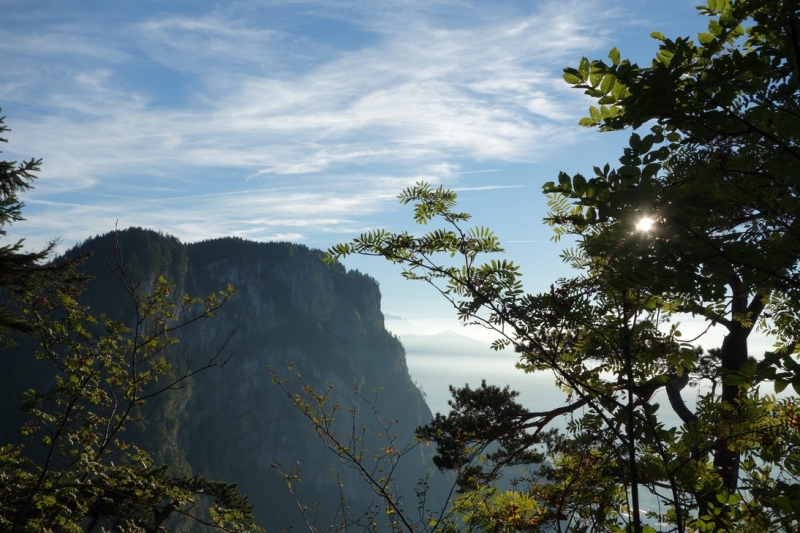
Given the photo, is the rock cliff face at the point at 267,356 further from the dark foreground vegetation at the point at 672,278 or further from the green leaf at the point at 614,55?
the green leaf at the point at 614,55

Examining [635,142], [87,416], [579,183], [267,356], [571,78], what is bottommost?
[267,356]

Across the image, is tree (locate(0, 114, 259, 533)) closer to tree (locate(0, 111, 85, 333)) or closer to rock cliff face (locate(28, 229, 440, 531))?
tree (locate(0, 111, 85, 333))

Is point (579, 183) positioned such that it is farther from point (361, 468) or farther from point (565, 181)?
point (361, 468)

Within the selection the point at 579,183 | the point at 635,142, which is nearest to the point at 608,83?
the point at 635,142

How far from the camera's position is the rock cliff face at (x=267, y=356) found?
12688 cm

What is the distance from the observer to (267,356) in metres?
154

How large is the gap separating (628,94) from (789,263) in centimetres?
108

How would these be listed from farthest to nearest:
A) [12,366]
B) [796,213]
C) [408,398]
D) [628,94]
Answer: [408,398] < [12,366] < [796,213] < [628,94]

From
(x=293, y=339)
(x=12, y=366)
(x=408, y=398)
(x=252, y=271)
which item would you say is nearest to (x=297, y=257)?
(x=252, y=271)

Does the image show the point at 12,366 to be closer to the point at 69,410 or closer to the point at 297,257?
the point at 297,257

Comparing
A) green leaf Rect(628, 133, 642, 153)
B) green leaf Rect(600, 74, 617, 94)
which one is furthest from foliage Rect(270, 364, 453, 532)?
green leaf Rect(600, 74, 617, 94)

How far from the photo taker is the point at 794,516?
1.34 meters

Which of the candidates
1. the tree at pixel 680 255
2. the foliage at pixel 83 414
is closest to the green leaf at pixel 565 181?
the tree at pixel 680 255

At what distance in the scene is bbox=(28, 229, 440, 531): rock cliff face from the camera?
12688cm
